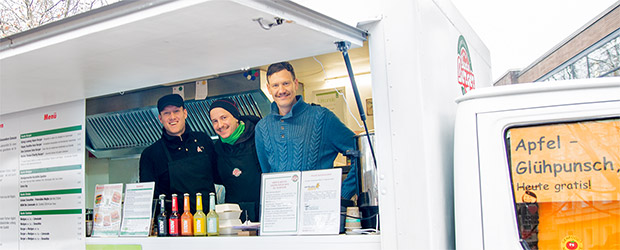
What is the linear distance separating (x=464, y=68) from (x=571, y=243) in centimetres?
146

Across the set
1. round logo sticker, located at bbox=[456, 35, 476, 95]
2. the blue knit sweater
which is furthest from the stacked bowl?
round logo sticker, located at bbox=[456, 35, 476, 95]

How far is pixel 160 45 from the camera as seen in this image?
2824mm

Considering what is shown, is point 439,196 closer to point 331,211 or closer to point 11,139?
point 331,211

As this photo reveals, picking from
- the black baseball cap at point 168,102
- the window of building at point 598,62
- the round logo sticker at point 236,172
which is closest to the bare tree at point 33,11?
the black baseball cap at point 168,102

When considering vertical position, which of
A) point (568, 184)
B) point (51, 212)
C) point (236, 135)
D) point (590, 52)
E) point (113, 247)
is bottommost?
point (113, 247)

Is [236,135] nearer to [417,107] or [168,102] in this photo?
[168,102]

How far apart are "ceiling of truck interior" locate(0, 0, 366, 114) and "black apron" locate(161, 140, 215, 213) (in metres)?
0.92

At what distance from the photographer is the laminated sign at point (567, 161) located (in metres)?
2.13

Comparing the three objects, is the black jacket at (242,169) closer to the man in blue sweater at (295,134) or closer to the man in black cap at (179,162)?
the man in black cap at (179,162)

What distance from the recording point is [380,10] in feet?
8.50

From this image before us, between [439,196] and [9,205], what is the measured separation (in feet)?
11.8

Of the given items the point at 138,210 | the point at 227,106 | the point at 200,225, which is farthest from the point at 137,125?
the point at 200,225

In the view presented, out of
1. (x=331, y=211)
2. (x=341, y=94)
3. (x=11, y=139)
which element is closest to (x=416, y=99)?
(x=331, y=211)

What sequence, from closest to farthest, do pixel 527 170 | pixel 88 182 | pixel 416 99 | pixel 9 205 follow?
1. pixel 527 170
2. pixel 416 99
3. pixel 9 205
4. pixel 88 182
